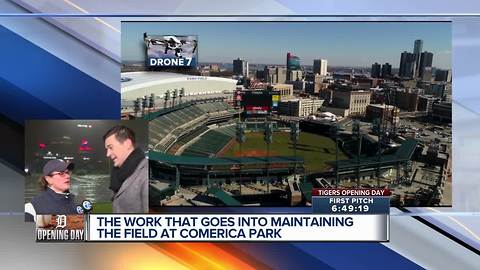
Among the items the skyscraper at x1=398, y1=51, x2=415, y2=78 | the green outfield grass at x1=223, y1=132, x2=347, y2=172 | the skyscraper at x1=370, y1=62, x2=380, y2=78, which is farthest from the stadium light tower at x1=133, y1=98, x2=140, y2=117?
the skyscraper at x1=398, y1=51, x2=415, y2=78

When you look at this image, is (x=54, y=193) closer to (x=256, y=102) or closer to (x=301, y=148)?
(x=256, y=102)

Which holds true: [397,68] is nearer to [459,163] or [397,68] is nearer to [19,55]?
[459,163]

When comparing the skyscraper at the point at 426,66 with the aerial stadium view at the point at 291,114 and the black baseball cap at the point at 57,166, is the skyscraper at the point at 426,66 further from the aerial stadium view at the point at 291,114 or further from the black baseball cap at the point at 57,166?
the black baseball cap at the point at 57,166

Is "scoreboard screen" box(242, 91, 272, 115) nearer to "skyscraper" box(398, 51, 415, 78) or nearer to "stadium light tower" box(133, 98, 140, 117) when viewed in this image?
"stadium light tower" box(133, 98, 140, 117)

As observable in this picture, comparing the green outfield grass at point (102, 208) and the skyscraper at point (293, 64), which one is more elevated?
the skyscraper at point (293, 64)
